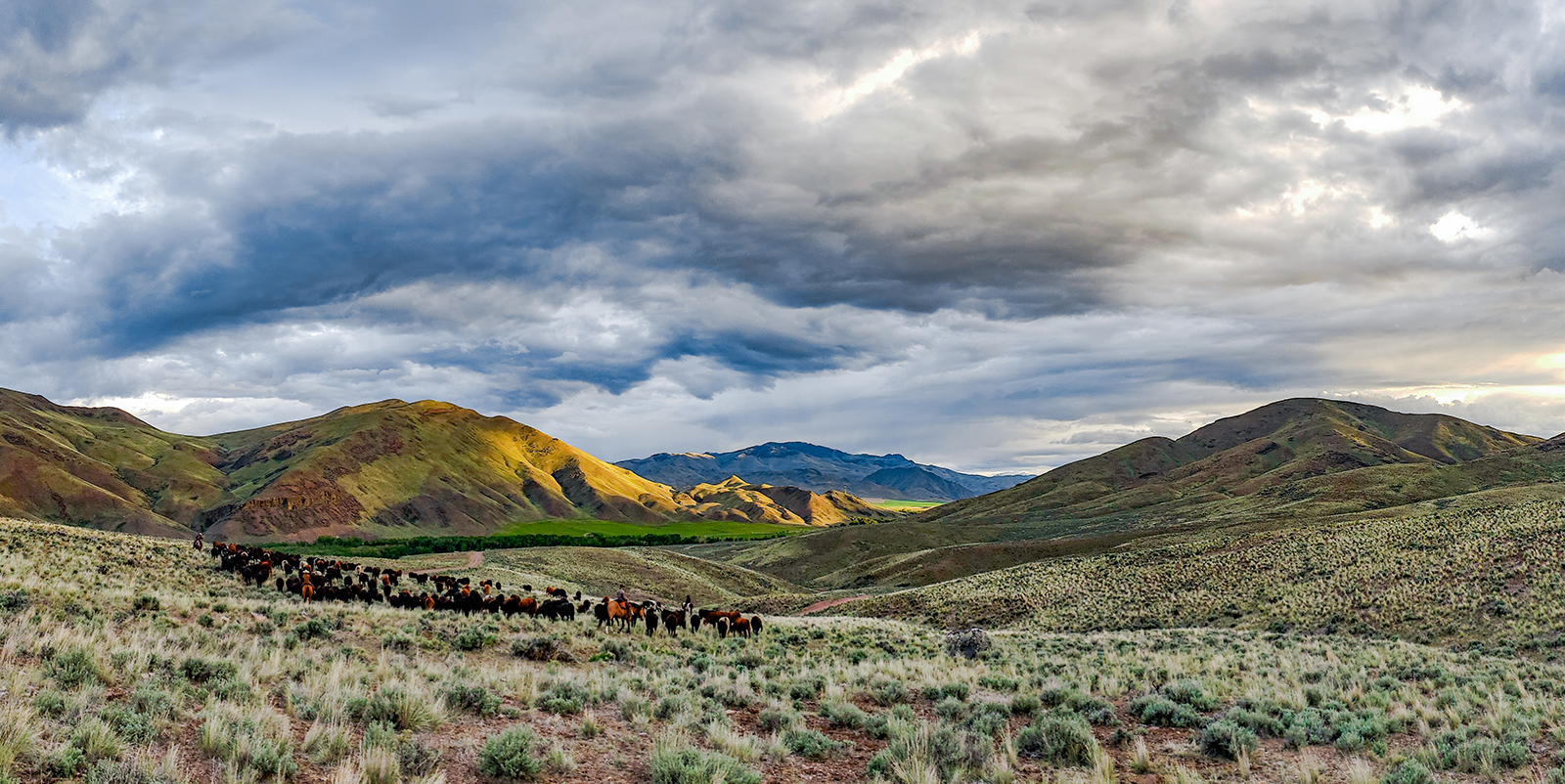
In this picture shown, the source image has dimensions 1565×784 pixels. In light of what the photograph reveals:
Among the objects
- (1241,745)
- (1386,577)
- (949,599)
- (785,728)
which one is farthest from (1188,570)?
(785,728)

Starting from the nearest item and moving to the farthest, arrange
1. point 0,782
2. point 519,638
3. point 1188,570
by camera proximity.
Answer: point 0,782 → point 519,638 → point 1188,570

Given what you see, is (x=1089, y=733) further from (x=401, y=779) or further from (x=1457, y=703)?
(x=401, y=779)

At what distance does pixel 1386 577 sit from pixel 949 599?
24462 millimetres

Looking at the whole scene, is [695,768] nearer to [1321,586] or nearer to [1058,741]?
[1058,741]

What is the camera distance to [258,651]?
14.8 metres

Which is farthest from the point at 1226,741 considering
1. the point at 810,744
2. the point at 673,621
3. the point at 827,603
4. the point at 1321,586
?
the point at 827,603

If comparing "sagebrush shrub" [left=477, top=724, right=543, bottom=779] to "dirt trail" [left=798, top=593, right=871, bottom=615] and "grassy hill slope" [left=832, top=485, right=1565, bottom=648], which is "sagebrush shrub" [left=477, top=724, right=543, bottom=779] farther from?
"dirt trail" [left=798, top=593, right=871, bottom=615]

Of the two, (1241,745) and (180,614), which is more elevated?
(180,614)

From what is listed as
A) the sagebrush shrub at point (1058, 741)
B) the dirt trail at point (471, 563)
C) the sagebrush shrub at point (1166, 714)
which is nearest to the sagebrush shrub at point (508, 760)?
the sagebrush shrub at point (1058, 741)

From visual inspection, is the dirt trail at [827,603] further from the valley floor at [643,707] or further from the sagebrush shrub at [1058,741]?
the sagebrush shrub at [1058,741]

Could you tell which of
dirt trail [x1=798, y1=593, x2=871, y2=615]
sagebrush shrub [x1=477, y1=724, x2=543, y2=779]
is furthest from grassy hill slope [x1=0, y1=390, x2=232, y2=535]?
sagebrush shrub [x1=477, y1=724, x2=543, y2=779]

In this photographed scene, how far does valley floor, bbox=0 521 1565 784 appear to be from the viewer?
9.28 meters

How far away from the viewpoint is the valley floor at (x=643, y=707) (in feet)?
30.5

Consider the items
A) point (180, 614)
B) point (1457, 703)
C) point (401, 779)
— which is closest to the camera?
point (401, 779)
